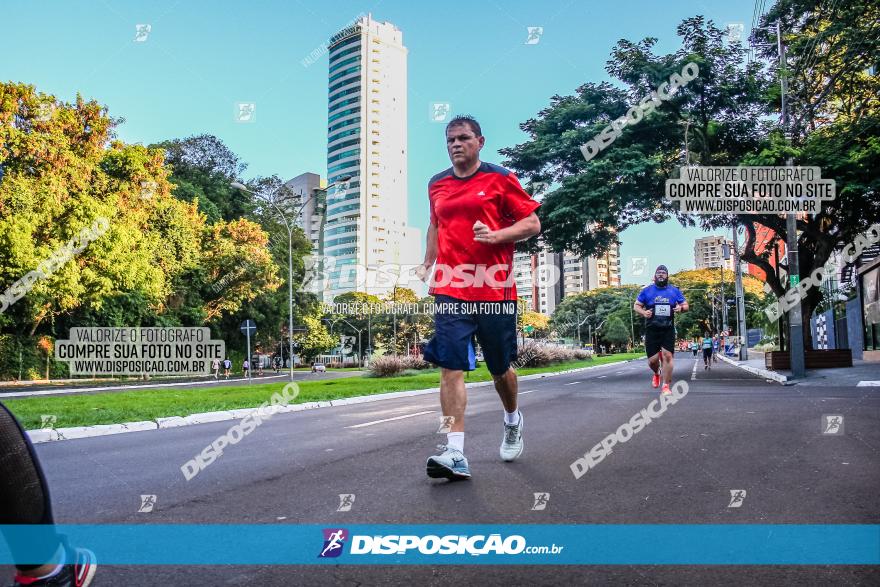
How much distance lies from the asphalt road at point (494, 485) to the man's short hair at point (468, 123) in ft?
7.56

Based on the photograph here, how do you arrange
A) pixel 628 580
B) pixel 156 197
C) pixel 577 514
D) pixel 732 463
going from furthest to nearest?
pixel 156 197 → pixel 732 463 → pixel 577 514 → pixel 628 580

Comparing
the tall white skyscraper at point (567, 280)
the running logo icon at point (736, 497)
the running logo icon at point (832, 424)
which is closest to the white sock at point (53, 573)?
the running logo icon at point (736, 497)

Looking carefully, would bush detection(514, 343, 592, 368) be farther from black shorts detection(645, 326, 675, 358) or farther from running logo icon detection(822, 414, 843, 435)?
running logo icon detection(822, 414, 843, 435)

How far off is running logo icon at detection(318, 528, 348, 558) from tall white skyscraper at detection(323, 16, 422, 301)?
133716 mm

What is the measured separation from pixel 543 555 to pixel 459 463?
1494 millimetres

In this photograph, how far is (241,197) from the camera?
51.7 m

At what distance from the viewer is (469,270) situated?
4211 mm

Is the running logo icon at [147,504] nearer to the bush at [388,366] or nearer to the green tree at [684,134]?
the green tree at [684,134]

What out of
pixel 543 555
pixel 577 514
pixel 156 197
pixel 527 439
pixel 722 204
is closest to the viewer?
pixel 543 555

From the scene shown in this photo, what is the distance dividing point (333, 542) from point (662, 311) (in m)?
9.72

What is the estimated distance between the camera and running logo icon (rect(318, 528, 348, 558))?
2.77m

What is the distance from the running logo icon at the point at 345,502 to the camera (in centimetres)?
350

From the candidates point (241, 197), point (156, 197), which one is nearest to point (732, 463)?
point (156, 197)

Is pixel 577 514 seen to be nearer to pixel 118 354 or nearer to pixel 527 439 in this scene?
pixel 527 439
